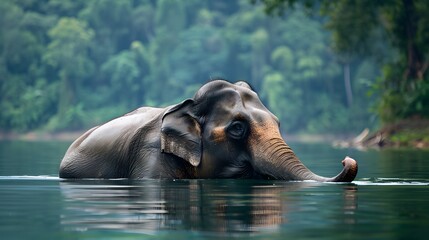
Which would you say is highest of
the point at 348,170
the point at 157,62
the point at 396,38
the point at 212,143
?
the point at 157,62

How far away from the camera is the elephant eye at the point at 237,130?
442 inches

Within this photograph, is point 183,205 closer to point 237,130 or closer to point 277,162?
point 277,162

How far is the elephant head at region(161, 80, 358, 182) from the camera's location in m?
11.0

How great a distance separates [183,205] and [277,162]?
A: 3122 mm

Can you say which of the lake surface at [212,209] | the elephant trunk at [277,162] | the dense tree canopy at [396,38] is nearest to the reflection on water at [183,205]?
the lake surface at [212,209]

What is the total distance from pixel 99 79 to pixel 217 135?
74.8 m

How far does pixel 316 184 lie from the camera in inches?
406

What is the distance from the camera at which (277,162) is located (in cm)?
1089

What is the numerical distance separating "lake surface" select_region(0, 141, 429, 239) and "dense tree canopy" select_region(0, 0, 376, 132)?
206 ft

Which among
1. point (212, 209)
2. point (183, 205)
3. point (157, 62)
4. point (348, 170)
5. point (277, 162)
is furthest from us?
point (157, 62)

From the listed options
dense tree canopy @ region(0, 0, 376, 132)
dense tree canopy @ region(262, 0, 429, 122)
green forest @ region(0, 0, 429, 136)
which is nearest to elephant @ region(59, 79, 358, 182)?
dense tree canopy @ region(262, 0, 429, 122)

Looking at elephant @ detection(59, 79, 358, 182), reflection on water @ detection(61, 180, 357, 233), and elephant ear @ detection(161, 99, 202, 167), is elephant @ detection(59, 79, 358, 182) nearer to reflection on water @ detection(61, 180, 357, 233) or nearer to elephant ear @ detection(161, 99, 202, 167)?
elephant ear @ detection(161, 99, 202, 167)

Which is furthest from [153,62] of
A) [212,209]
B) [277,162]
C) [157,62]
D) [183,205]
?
[212,209]

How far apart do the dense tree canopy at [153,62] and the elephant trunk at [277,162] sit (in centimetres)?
6178
